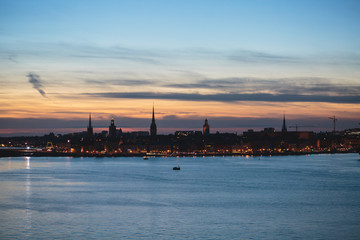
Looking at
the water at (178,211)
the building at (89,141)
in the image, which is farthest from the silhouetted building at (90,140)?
the water at (178,211)

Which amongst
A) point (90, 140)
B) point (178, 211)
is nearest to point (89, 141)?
point (90, 140)

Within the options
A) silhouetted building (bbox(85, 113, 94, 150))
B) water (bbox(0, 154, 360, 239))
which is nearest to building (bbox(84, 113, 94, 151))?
silhouetted building (bbox(85, 113, 94, 150))

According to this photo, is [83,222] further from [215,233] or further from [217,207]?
[217,207]

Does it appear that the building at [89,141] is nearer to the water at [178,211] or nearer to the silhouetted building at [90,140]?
the silhouetted building at [90,140]

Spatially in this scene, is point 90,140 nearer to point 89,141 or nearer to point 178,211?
point 89,141

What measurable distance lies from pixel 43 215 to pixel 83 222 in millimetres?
3629

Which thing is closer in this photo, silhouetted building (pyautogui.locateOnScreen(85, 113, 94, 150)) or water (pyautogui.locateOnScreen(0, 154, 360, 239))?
water (pyautogui.locateOnScreen(0, 154, 360, 239))

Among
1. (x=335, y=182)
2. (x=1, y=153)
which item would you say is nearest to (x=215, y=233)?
(x=335, y=182)

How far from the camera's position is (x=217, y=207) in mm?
36688

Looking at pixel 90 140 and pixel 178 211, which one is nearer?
pixel 178 211

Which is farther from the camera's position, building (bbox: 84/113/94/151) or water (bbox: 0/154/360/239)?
building (bbox: 84/113/94/151)

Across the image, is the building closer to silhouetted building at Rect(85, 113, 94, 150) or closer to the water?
silhouetted building at Rect(85, 113, 94, 150)

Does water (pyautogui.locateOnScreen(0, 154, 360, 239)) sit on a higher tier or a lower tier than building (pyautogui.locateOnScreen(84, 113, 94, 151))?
lower

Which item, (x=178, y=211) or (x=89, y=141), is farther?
(x=89, y=141)
